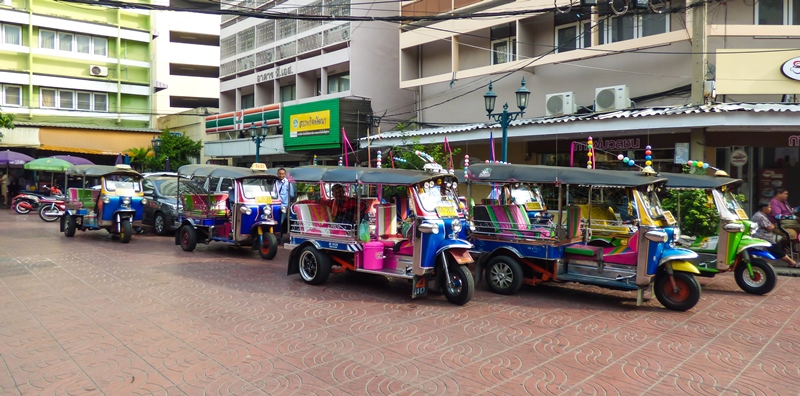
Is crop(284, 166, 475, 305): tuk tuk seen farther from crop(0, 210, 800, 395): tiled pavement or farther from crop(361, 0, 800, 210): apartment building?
crop(361, 0, 800, 210): apartment building

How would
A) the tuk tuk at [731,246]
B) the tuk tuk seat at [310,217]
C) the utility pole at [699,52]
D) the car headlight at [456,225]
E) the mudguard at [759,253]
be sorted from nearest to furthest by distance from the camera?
the car headlight at [456,225] → the tuk tuk at [731,246] → the mudguard at [759,253] → the tuk tuk seat at [310,217] → the utility pole at [699,52]

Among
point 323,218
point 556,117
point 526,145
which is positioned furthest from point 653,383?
point 526,145

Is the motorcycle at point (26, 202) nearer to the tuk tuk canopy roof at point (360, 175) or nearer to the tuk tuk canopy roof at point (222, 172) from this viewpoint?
the tuk tuk canopy roof at point (222, 172)

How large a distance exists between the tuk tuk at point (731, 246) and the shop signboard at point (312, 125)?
15641 millimetres

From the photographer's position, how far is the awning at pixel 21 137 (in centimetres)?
3180

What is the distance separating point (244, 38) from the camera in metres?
31.5

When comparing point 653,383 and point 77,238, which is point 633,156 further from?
point 77,238

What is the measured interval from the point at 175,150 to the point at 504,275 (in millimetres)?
26437

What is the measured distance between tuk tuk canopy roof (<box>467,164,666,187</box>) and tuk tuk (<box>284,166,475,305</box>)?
2.65 ft

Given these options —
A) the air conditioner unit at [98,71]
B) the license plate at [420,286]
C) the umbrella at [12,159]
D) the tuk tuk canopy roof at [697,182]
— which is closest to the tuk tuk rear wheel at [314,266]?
the license plate at [420,286]

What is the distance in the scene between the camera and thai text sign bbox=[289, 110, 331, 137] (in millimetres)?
24078

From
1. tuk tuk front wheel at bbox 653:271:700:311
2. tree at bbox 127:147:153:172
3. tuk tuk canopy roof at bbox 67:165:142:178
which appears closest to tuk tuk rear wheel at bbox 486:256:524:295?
tuk tuk front wheel at bbox 653:271:700:311

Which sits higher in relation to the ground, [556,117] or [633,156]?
[556,117]

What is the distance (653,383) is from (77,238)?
16149mm
